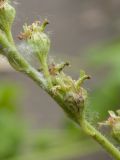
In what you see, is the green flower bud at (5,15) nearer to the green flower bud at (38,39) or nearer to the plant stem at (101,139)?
the green flower bud at (38,39)

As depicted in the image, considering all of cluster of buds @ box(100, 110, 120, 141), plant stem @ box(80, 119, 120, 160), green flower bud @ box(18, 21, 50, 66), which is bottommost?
plant stem @ box(80, 119, 120, 160)

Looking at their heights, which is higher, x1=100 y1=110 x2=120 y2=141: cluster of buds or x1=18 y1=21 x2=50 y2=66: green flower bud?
x1=18 y1=21 x2=50 y2=66: green flower bud

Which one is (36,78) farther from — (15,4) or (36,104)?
(36,104)

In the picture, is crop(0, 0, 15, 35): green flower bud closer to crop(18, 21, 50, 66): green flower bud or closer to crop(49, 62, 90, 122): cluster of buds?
crop(18, 21, 50, 66): green flower bud

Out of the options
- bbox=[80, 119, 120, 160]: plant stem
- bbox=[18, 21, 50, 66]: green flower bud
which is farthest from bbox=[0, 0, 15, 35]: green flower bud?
bbox=[80, 119, 120, 160]: plant stem

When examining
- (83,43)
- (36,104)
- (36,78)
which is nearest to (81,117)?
(36,78)

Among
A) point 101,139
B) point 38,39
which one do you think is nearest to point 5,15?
point 38,39

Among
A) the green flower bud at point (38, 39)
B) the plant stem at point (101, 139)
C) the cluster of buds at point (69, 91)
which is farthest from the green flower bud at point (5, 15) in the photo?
the plant stem at point (101, 139)
